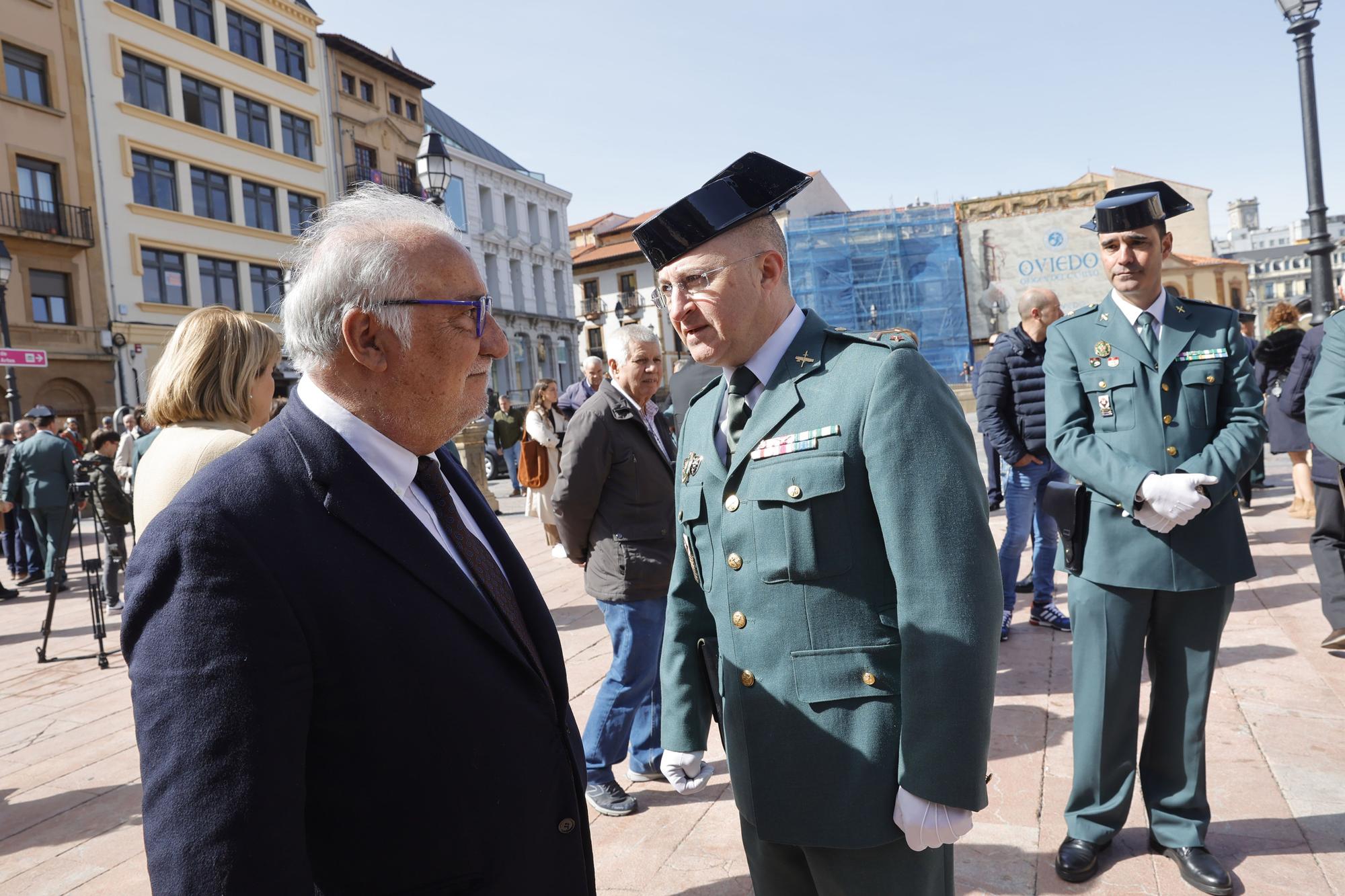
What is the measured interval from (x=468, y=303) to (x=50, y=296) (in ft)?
86.4

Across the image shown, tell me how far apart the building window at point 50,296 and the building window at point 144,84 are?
566cm

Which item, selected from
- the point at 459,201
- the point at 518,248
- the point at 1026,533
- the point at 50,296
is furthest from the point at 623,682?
the point at 518,248

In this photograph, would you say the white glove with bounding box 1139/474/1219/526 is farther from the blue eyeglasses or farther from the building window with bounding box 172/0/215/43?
the building window with bounding box 172/0/215/43

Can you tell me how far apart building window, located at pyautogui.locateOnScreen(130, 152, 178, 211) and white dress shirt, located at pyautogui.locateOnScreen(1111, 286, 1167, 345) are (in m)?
28.0

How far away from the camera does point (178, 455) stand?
102 inches

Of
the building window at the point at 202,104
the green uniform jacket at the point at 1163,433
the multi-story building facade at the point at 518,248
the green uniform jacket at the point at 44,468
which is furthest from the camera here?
the multi-story building facade at the point at 518,248

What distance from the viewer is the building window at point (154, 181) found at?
24.8 metres

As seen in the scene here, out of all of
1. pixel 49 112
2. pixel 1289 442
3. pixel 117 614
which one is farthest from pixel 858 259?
pixel 117 614

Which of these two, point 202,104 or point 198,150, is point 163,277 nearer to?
point 198,150

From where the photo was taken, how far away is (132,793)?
4.19 meters

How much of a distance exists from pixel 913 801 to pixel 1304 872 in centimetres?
201

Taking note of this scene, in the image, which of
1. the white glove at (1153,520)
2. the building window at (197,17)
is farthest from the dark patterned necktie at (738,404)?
the building window at (197,17)

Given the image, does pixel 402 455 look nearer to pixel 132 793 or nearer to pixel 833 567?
pixel 833 567

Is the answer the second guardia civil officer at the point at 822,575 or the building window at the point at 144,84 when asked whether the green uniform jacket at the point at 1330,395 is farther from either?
the building window at the point at 144,84
